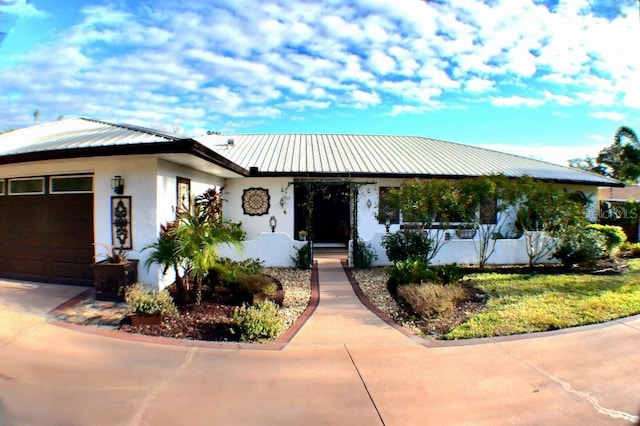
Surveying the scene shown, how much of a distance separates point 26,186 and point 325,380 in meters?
9.10

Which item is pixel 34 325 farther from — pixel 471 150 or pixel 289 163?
pixel 471 150

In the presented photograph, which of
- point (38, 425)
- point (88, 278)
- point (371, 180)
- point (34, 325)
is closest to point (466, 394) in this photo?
point (38, 425)

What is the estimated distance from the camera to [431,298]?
6.17 metres

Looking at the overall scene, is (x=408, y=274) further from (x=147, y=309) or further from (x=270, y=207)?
(x=270, y=207)

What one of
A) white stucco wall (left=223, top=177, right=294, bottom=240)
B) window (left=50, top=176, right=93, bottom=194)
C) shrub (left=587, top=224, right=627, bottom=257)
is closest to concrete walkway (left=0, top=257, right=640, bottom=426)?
window (left=50, top=176, right=93, bottom=194)

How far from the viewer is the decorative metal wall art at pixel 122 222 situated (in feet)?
23.3

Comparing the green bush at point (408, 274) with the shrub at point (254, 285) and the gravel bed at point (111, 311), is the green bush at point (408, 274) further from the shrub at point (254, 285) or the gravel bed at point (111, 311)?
the shrub at point (254, 285)

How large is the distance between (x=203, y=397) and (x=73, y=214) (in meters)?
6.48

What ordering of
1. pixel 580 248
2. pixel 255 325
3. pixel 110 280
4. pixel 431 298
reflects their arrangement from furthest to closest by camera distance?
pixel 580 248
pixel 110 280
pixel 431 298
pixel 255 325

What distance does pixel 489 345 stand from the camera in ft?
15.4

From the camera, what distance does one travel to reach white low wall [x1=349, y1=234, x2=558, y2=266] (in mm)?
10297

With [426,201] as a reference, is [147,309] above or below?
below

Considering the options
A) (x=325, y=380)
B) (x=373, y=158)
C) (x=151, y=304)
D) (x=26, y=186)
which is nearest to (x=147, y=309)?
(x=151, y=304)

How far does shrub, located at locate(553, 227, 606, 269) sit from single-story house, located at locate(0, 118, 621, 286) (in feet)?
4.69
